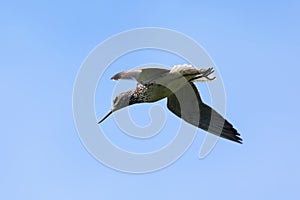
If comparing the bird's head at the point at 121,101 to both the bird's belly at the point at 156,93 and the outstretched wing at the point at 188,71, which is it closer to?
the bird's belly at the point at 156,93

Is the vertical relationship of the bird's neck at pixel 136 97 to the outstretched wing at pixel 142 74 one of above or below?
above

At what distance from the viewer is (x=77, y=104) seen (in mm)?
14062

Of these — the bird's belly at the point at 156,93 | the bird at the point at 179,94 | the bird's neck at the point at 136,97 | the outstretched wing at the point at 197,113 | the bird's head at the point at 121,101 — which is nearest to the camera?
the bird at the point at 179,94

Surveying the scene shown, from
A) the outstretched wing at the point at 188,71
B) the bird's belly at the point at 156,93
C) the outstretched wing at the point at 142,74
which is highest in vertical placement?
the outstretched wing at the point at 188,71

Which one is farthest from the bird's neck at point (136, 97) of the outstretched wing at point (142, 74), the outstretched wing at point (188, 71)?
the outstretched wing at point (188, 71)

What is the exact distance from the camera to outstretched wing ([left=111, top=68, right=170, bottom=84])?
13.4 meters

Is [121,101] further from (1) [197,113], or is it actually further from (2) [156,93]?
(1) [197,113]

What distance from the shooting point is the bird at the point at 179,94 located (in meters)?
13.9

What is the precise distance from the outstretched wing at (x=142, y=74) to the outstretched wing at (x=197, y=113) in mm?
1810

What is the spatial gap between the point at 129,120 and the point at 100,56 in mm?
2125

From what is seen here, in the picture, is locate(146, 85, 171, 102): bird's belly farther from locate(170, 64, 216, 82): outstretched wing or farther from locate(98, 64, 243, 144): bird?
locate(170, 64, 216, 82): outstretched wing

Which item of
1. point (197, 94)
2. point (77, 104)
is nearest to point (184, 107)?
point (197, 94)

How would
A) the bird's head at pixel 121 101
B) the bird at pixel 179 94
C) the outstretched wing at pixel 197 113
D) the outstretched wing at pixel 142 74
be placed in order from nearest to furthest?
1. the outstretched wing at pixel 142 74
2. the bird at pixel 179 94
3. the outstretched wing at pixel 197 113
4. the bird's head at pixel 121 101

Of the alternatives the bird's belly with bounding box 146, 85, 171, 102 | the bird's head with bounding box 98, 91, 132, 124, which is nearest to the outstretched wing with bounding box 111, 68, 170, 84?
the bird's belly with bounding box 146, 85, 171, 102
